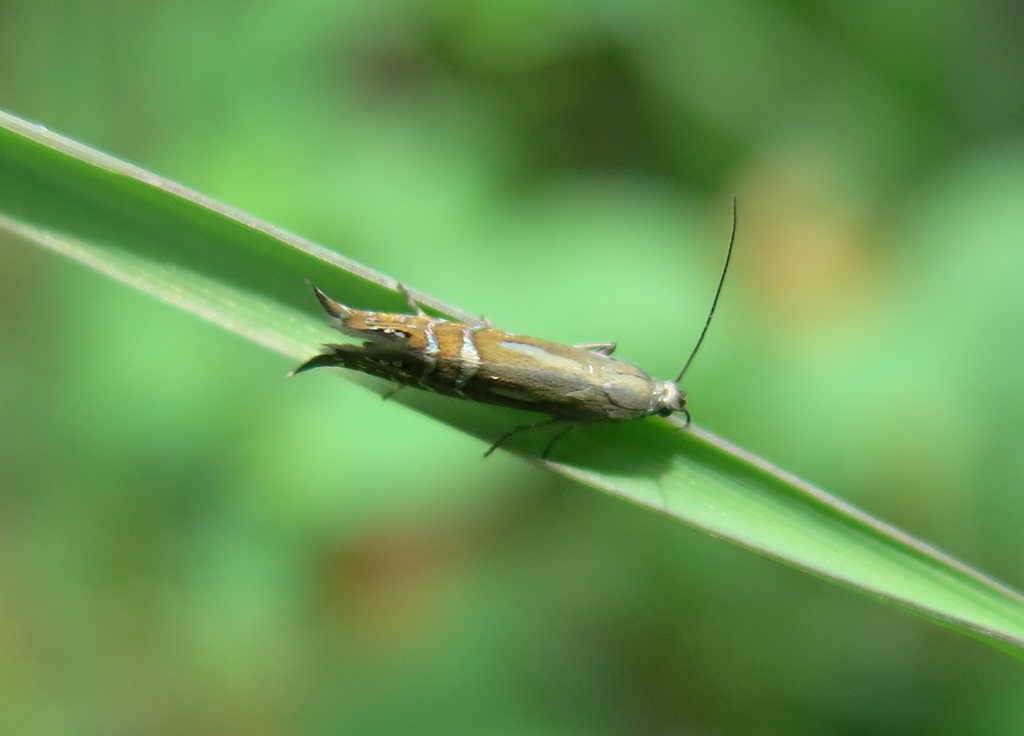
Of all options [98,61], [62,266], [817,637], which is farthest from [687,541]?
[98,61]

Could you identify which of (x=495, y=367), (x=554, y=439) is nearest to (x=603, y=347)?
(x=495, y=367)

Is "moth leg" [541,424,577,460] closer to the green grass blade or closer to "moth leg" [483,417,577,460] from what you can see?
"moth leg" [483,417,577,460]

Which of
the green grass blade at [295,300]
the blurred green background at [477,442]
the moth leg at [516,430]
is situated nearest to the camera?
the green grass blade at [295,300]

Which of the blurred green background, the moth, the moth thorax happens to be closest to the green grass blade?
the moth

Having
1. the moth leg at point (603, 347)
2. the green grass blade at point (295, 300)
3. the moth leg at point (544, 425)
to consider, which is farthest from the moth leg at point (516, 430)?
the moth leg at point (603, 347)

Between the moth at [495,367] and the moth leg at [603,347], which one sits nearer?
the moth at [495,367]

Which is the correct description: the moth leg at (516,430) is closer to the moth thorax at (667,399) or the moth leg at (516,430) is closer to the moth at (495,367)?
the moth at (495,367)

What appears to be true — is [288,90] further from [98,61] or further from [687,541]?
[687,541]
